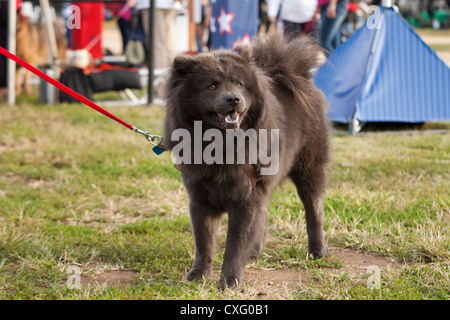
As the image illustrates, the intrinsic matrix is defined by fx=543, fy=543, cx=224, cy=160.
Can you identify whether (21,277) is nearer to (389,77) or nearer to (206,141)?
(206,141)

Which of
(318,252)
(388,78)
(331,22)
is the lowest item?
(318,252)

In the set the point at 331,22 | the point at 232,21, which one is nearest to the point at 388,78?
the point at 331,22

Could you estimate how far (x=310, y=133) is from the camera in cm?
348

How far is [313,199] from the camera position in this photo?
3.52 m

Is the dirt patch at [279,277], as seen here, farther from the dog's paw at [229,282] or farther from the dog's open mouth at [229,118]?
the dog's open mouth at [229,118]

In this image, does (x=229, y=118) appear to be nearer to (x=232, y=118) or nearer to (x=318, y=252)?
(x=232, y=118)

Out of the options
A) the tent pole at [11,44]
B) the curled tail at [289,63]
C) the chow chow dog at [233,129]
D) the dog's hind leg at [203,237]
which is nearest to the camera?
the chow chow dog at [233,129]

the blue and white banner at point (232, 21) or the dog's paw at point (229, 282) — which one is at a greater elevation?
the blue and white banner at point (232, 21)

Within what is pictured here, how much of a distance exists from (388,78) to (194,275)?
4377 millimetres

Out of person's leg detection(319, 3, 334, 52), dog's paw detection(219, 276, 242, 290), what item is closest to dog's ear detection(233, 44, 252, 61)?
dog's paw detection(219, 276, 242, 290)

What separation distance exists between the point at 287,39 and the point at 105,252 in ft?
6.15

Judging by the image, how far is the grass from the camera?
296cm

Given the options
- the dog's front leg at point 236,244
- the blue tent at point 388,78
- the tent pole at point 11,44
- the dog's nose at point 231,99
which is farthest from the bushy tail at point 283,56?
the tent pole at point 11,44
